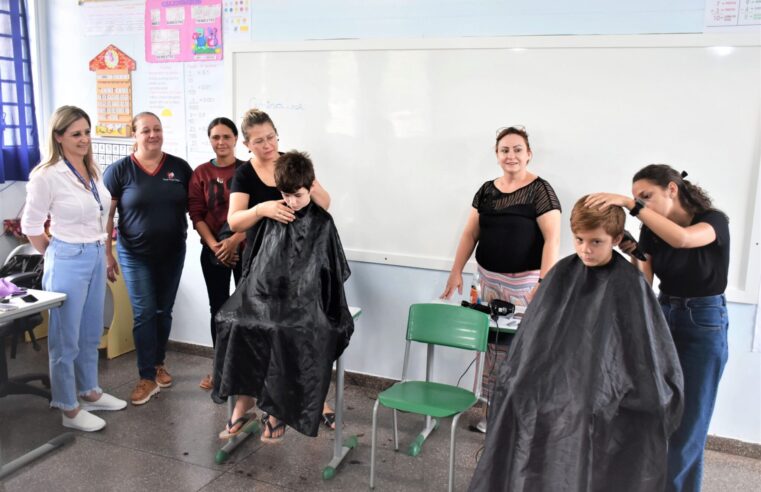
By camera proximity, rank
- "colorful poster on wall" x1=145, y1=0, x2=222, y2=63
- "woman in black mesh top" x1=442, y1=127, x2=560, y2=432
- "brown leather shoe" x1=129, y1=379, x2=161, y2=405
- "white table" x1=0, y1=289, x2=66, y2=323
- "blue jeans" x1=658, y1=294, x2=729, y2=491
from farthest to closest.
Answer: "colorful poster on wall" x1=145, y1=0, x2=222, y2=63 → "brown leather shoe" x1=129, y1=379, x2=161, y2=405 → "woman in black mesh top" x1=442, y1=127, x2=560, y2=432 → "white table" x1=0, y1=289, x2=66, y2=323 → "blue jeans" x1=658, y1=294, x2=729, y2=491

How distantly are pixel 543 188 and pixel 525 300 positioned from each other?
50cm

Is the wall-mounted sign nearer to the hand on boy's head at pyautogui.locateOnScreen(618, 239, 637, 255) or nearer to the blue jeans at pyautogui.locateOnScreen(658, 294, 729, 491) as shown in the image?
the hand on boy's head at pyautogui.locateOnScreen(618, 239, 637, 255)

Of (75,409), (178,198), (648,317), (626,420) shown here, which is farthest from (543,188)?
(75,409)

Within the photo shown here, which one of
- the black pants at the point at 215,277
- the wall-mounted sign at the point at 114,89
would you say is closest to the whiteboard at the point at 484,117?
the black pants at the point at 215,277

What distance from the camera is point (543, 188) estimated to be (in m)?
2.63

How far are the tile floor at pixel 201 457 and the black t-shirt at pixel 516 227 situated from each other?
0.90 meters

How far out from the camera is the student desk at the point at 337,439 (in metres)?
2.49

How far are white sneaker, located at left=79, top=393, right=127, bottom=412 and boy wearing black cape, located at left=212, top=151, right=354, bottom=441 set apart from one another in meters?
1.02

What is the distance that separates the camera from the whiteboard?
8.77ft

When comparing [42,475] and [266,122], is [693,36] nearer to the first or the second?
[266,122]

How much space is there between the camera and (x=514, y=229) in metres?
2.63

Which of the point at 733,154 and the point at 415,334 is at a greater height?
the point at 733,154

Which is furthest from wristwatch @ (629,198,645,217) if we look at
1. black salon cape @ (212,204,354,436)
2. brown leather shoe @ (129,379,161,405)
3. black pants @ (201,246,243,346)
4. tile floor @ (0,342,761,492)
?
brown leather shoe @ (129,379,161,405)

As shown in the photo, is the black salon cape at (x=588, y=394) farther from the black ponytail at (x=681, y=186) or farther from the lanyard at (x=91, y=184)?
the lanyard at (x=91, y=184)
